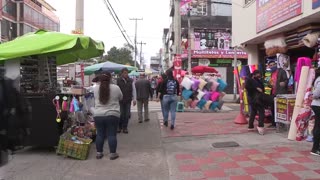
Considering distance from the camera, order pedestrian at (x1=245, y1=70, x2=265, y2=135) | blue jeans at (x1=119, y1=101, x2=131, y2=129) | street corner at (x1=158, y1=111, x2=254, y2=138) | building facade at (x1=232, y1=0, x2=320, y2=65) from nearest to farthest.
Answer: building facade at (x1=232, y1=0, x2=320, y2=65) < pedestrian at (x1=245, y1=70, x2=265, y2=135) < street corner at (x1=158, y1=111, x2=254, y2=138) < blue jeans at (x1=119, y1=101, x2=131, y2=129)

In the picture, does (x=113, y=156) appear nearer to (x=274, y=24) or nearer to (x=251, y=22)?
(x=274, y=24)

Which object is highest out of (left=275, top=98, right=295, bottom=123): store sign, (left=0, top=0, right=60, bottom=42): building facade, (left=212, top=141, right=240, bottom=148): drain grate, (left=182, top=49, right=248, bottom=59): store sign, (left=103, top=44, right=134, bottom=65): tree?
(left=0, top=0, right=60, bottom=42): building facade

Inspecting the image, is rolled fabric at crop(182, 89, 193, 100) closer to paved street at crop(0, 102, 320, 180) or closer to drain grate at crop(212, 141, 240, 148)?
paved street at crop(0, 102, 320, 180)

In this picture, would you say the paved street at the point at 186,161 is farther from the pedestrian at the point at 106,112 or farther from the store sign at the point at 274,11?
the store sign at the point at 274,11

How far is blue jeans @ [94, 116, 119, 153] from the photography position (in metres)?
7.81

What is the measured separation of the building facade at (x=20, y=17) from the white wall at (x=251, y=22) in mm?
34957

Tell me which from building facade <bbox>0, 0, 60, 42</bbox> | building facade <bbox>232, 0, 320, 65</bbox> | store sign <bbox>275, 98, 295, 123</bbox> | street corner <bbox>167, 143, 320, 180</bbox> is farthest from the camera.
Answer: building facade <bbox>0, 0, 60, 42</bbox>

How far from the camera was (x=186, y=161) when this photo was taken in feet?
24.7

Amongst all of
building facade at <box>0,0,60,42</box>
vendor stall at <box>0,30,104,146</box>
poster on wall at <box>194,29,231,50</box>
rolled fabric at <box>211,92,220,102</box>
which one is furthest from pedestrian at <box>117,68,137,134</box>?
building facade at <box>0,0,60,42</box>

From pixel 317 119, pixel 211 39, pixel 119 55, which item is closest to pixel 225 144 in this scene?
pixel 317 119

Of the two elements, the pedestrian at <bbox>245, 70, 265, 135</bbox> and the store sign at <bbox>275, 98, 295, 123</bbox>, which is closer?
the store sign at <bbox>275, 98, 295, 123</bbox>

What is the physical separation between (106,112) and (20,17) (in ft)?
170

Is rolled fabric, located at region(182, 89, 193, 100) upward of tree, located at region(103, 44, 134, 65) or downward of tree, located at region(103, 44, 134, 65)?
downward

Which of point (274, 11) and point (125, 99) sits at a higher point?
point (274, 11)
